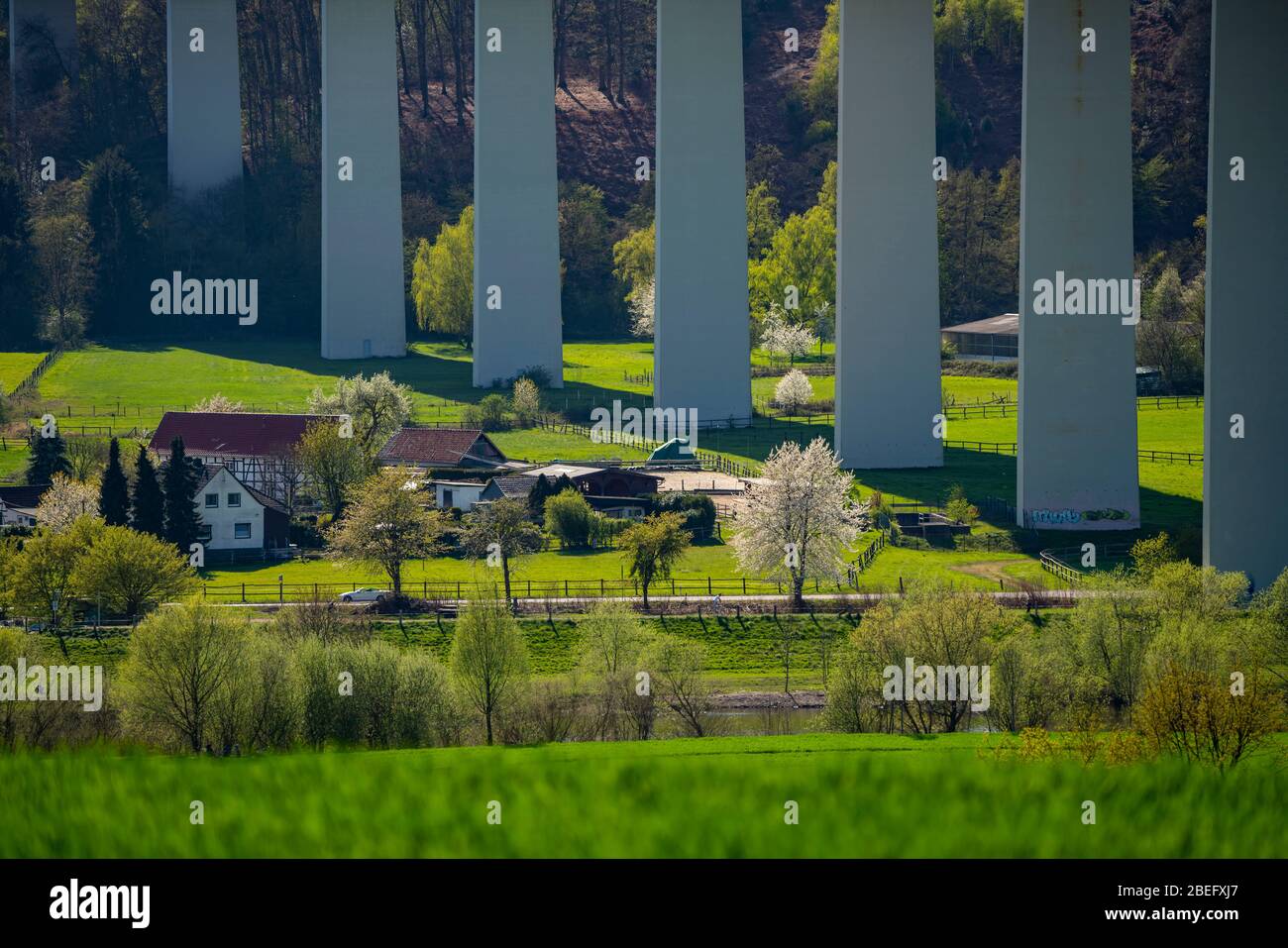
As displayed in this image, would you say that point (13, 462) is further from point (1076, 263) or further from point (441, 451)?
point (1076, 263)

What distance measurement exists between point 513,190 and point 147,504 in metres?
31.4

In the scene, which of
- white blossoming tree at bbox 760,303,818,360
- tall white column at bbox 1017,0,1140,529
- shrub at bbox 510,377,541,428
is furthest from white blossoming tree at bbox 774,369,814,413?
tall white column at bbox 1017,0,1140,529

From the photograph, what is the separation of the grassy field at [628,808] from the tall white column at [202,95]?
7119cm

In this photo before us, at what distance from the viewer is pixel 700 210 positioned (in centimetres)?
6444

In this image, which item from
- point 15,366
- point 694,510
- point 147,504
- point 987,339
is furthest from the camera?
point 987,339

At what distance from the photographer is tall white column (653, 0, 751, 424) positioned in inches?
2522

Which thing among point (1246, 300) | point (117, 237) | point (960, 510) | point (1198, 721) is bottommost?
point (1198, 721)

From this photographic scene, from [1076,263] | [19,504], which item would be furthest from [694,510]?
[19,504]

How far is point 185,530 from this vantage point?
46.0 meters

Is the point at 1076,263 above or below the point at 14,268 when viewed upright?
below

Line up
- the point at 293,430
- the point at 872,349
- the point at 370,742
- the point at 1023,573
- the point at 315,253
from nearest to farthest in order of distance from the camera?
1. the point at 370,742
2. the point at 1023,573
3. the point at 293,430
4. the point at 872,349
5. the point at 315,253

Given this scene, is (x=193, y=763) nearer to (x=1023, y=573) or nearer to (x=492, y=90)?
(x=1023, y=573)

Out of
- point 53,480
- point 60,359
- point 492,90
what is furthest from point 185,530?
point 60,359

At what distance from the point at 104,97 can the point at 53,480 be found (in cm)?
5961
